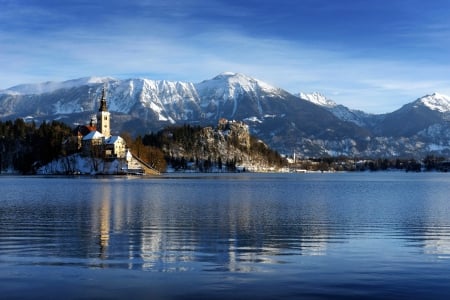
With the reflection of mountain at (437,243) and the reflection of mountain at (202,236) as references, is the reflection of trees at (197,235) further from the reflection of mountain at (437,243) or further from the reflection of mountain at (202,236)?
the reflection of mountain at (437,243)

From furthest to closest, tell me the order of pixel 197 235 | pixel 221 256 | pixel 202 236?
pixel 197 235 < pixel 202 236 < pixel 221 256

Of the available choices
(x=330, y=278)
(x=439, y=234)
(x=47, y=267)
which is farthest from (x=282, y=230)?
(x=47, y=267)

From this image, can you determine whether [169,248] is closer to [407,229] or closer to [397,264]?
→ [397,264]

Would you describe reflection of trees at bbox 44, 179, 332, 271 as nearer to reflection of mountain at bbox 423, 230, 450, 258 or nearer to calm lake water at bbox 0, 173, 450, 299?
calm lake water at bbox 0, 173, 450, 299

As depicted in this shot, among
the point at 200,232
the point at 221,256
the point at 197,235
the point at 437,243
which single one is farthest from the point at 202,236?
the point at 437,243

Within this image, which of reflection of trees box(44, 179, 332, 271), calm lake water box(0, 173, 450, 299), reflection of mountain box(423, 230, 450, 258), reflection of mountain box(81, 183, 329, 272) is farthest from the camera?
reflection of mountain box(423, 230, 450, 258)

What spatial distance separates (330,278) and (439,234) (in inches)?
815

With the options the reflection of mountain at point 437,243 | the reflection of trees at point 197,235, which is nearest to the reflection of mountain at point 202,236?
the reflection of trees at point 197,235

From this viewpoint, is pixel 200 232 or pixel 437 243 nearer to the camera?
pixel 437 243

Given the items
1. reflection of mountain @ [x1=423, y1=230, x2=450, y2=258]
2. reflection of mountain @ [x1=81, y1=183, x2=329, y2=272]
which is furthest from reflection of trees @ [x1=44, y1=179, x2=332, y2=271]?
reflection of mountain @ [x1=423, y1=230, x2=450, y2=258]

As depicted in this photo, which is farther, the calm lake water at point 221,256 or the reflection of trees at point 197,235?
the reflection of trees at point 197,235

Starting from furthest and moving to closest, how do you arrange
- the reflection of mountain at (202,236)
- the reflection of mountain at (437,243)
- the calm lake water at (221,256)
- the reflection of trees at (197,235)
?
1. the reflection of mountain at (437,243)
2. the reflection of mountain at (202,236)
3. the reflection of trees at (197,235)
4. the calm lake water at (221,256)

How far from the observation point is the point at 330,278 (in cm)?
2577

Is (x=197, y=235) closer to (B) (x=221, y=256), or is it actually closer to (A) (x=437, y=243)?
(B) (x=221, y=256)
